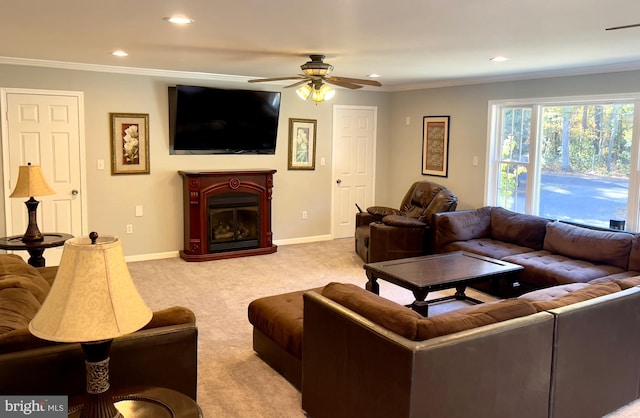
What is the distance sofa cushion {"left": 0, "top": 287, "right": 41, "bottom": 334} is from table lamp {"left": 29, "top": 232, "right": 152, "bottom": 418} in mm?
818

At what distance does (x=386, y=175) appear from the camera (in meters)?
8.32

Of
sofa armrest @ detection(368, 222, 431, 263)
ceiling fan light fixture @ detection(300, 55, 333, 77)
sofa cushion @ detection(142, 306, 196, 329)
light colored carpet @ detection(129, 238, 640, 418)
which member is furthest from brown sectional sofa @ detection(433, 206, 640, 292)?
sofa cushion @ detection(142, 306, 196, 329)

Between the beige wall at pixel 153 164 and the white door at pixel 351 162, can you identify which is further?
the white door at pixel 351 162

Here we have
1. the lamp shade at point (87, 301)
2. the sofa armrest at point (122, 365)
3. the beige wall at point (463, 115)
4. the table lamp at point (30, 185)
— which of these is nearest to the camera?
the lamp shade at point (87, 301)

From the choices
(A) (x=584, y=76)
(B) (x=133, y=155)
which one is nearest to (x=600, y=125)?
(A) (x=584, y=76)

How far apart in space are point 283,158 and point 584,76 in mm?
3762

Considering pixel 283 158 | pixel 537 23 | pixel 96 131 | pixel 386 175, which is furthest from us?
pixel 386 175

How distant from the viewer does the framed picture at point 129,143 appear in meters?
6.14

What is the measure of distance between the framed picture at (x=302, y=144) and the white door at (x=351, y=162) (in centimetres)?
39

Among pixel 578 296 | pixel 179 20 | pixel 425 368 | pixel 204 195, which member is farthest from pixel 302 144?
pixel 425 368

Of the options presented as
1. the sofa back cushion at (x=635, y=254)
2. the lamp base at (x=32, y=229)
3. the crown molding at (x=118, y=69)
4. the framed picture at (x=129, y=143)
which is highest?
the crown molding at (x=118, y=69)

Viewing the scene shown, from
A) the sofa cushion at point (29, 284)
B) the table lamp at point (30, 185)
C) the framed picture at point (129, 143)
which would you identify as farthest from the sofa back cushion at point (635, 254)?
the framed picture at point (129, 143)

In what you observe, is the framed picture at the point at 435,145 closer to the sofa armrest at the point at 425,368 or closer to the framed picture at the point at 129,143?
the framed picture at the point at 129,143

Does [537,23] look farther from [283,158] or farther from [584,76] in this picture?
[283,158]
